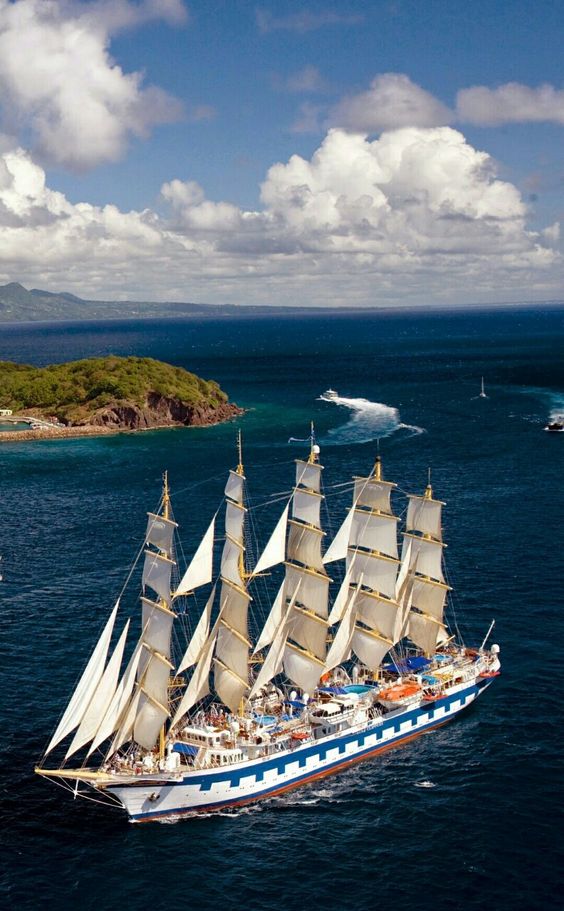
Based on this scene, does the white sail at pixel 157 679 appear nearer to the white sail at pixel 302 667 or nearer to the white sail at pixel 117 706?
the white sail at pixel 117 706

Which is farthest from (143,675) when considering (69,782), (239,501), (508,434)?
(508,434)

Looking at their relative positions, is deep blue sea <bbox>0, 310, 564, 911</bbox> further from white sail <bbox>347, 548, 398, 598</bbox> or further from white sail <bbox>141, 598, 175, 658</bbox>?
white sail <bbox>347, 548, 398, 598</bbox>

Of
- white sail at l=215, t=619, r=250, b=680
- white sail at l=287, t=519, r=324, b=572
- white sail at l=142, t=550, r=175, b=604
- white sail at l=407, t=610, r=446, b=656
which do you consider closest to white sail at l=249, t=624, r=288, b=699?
white sail at l=215, t=619, r=250, b=680

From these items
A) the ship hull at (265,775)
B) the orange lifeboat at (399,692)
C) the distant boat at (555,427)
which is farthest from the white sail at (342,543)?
the distant boat at (555,427)

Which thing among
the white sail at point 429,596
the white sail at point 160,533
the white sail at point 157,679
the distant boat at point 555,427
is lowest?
the white sail at point 157,679

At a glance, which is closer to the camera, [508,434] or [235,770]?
[235,770]

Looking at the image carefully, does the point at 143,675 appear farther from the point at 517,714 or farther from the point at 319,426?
the point at 319,426
